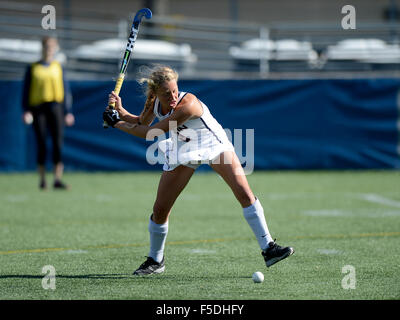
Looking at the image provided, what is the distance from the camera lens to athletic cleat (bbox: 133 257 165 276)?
613cm

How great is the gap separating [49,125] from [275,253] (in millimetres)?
7356

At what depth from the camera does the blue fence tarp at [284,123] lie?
1509 centimetres

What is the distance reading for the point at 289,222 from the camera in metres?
9.14

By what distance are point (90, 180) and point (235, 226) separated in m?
5.80

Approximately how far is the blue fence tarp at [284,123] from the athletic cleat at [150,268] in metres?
8.88

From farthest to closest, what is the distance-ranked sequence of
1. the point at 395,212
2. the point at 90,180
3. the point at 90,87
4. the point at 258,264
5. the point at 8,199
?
1. the point at 90,87
2. the point at 90,180
3. the point at 8,199
4. the point at 395,212
5. the point at 258,264

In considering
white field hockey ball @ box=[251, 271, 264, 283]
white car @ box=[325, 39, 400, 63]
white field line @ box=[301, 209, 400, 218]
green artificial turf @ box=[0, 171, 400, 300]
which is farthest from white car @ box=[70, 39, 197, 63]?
white field hockey ball @ box=[251, 271, 264, 283]

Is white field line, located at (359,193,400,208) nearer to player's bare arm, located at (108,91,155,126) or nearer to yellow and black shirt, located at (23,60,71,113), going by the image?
yellow and black shirt, located at (23,60,71,113)

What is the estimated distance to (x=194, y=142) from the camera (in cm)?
605

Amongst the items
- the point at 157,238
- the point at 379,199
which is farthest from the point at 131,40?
the point at 379,199

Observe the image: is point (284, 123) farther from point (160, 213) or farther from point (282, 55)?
point (160, 213)
